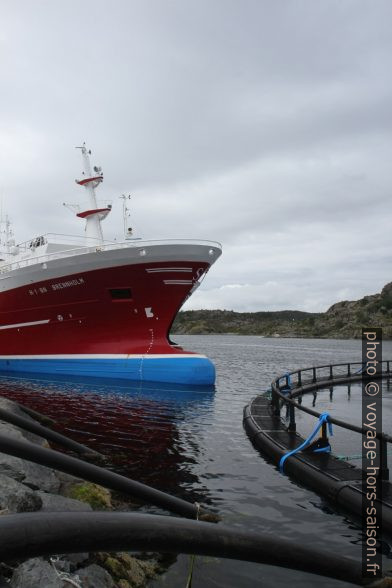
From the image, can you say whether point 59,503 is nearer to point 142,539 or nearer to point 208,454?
point 142,539

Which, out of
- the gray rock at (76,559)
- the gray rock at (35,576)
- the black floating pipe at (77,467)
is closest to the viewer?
the black floating pipe at (77,467)

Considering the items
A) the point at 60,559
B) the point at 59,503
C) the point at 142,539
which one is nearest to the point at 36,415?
the point at 59,503

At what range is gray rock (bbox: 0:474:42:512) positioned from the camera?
552 centimetres

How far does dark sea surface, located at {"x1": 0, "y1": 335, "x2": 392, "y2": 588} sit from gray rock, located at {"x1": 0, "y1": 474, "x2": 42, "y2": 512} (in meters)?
1.94

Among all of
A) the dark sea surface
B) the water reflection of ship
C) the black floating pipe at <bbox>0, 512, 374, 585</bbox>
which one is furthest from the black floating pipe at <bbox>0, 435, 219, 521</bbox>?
the water reflection of ship

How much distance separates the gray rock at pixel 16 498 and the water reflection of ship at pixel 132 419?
3.65 m

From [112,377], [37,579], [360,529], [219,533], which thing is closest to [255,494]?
[360,529]

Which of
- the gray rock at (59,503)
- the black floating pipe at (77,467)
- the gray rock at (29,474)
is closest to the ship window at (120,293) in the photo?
the gray rock at (29,474)

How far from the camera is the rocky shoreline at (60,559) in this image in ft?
14.3

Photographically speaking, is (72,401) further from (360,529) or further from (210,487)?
(360,529)

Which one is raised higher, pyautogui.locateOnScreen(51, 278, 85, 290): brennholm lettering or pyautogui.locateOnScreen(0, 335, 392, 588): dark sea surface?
pyautogui.locateOnScreen(51, 278, 85, 290): brennholm lettering

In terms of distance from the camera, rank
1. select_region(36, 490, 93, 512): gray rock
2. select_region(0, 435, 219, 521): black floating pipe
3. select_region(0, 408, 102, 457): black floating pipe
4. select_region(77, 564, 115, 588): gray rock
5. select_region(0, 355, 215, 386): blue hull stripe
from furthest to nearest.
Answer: select_region(0, 355, 215, 386): blue hull stripe < select_region(36, 490, 93, 512): gray rock < select_region(77, 564, 115, 588): gray rock < select_region(0, 408, 102, 457): black floating pipe < select_region(0, 435, 219, 521): black floating pipe

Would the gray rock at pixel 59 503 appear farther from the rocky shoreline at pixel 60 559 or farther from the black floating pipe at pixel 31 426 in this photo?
the black floating pipe at pixel 31 426

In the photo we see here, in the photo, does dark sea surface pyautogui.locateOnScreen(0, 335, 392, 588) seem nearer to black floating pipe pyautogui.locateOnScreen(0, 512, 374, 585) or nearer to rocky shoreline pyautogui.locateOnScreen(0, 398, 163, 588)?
rocky shoreline pyautogui.locateOnScreen(0, 398, 163, 588)
